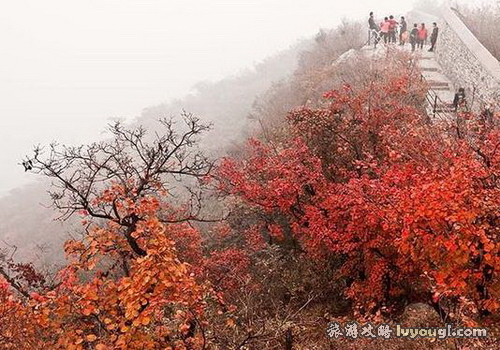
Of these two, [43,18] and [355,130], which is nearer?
[355,130]

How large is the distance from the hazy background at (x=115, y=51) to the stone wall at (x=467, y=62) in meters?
66.7

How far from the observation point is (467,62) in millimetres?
24016

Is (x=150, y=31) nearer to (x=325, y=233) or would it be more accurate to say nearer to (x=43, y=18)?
(x=43, y=18)

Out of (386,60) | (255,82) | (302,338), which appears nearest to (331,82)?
(386,60)

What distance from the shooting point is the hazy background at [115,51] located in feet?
323

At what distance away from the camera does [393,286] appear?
55.9ft

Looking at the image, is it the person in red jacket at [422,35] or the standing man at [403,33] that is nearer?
the person in red jacket at [422,35]

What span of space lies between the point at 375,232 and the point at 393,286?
264 cm

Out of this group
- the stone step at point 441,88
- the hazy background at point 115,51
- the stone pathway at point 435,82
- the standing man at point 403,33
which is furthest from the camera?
the hazy background at point 115,51

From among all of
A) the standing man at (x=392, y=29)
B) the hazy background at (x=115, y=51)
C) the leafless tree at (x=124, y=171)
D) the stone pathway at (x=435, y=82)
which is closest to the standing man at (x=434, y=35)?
the stone pathway at (x=435, y=82)

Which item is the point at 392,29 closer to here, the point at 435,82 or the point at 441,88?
the point at 435,82

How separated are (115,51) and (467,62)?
371 ft

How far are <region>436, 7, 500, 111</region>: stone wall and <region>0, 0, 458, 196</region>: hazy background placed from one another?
6673 cm

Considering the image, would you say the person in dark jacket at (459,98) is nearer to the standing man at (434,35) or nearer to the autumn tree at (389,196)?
the autumn tree at (389,196)
